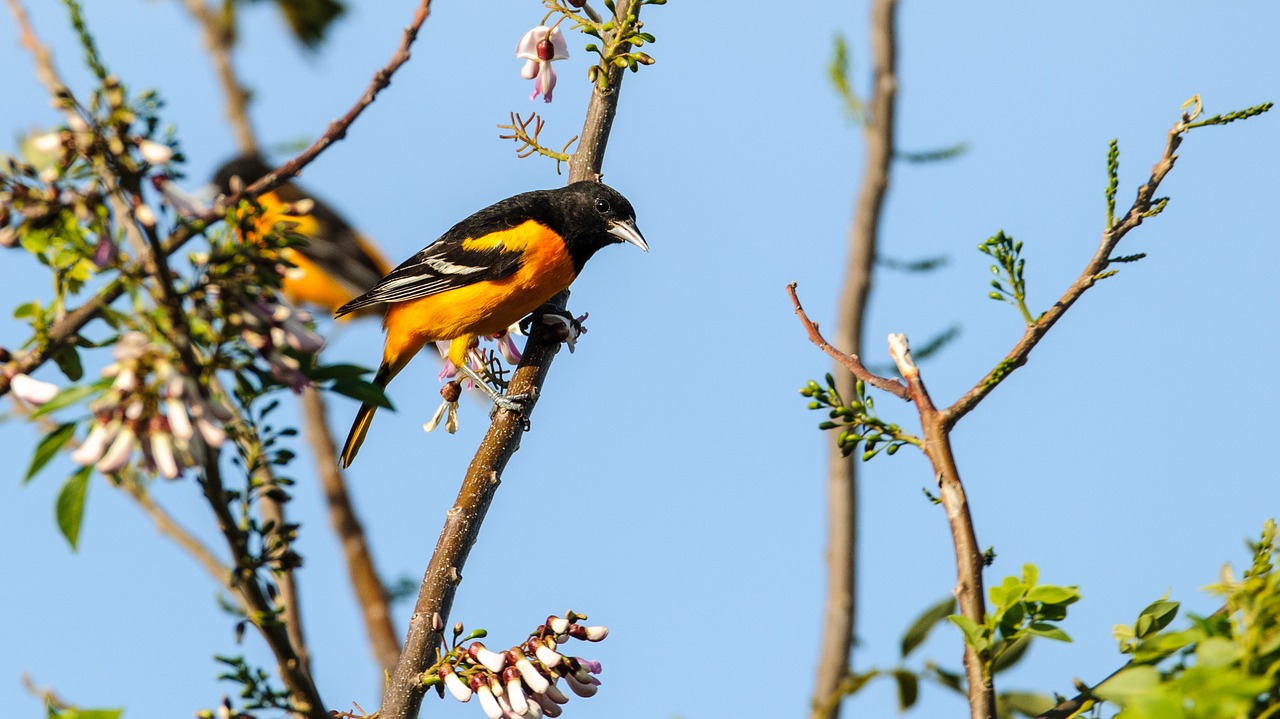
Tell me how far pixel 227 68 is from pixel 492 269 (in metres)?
6.24

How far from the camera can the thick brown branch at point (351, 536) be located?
7.75 metres

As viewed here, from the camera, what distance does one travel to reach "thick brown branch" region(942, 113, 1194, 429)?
146 cm

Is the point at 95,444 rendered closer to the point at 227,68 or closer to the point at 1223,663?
the point at 1223,663

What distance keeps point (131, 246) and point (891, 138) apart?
4.84 m

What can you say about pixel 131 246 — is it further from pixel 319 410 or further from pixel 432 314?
pixel 319 410

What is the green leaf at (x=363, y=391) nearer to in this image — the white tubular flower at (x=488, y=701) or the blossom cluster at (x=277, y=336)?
the blossom cluster at (x=277, y=336)

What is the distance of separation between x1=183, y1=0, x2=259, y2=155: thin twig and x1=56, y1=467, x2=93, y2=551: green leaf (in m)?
9.10

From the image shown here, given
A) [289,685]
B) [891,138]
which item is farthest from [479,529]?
[891,138]

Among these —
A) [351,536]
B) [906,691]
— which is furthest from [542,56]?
[351,536]

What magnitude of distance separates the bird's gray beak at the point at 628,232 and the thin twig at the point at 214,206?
3126 mm

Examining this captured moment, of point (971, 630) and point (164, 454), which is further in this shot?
point (971, 630)

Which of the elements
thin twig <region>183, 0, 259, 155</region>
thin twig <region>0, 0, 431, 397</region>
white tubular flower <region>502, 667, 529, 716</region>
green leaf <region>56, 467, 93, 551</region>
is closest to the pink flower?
thin twig <region>0, 0, 431, 397</region>

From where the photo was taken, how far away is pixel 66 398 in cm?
122

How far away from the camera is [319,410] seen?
8.49 meters
